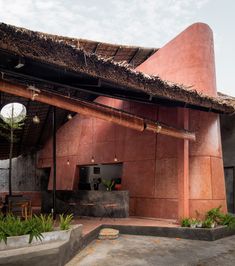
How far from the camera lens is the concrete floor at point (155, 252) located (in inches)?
211

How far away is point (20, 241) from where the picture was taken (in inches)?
186

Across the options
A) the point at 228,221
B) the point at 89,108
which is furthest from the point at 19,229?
the point at 228,221

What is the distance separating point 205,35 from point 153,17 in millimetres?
2911

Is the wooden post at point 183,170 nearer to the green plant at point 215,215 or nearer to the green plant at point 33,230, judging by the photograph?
the green plant at point 215,215

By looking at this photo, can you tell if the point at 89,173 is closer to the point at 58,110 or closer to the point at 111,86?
the point at 58,110

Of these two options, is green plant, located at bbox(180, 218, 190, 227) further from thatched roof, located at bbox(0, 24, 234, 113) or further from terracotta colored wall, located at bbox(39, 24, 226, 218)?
thatched roof, located at bbox(0, 24, 234, 113)

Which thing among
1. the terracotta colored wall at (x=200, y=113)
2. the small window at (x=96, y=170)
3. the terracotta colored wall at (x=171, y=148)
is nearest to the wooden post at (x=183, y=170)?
the terracotta colored wall at (x=171, y=148)

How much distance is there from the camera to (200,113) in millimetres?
9117

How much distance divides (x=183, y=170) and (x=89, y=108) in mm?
3807

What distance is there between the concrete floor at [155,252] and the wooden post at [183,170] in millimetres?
1086

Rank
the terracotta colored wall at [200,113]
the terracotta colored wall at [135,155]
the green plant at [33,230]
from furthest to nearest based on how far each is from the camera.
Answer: the terracotta colored wall at [135,155] < the terracotta colored wall at [200,113] < the green plant at [33,230]

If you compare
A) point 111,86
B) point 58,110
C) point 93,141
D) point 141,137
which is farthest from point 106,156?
point 111,86

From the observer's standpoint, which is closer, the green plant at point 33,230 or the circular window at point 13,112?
the green plant at point 33,230

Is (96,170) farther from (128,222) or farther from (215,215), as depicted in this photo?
(215,215)
